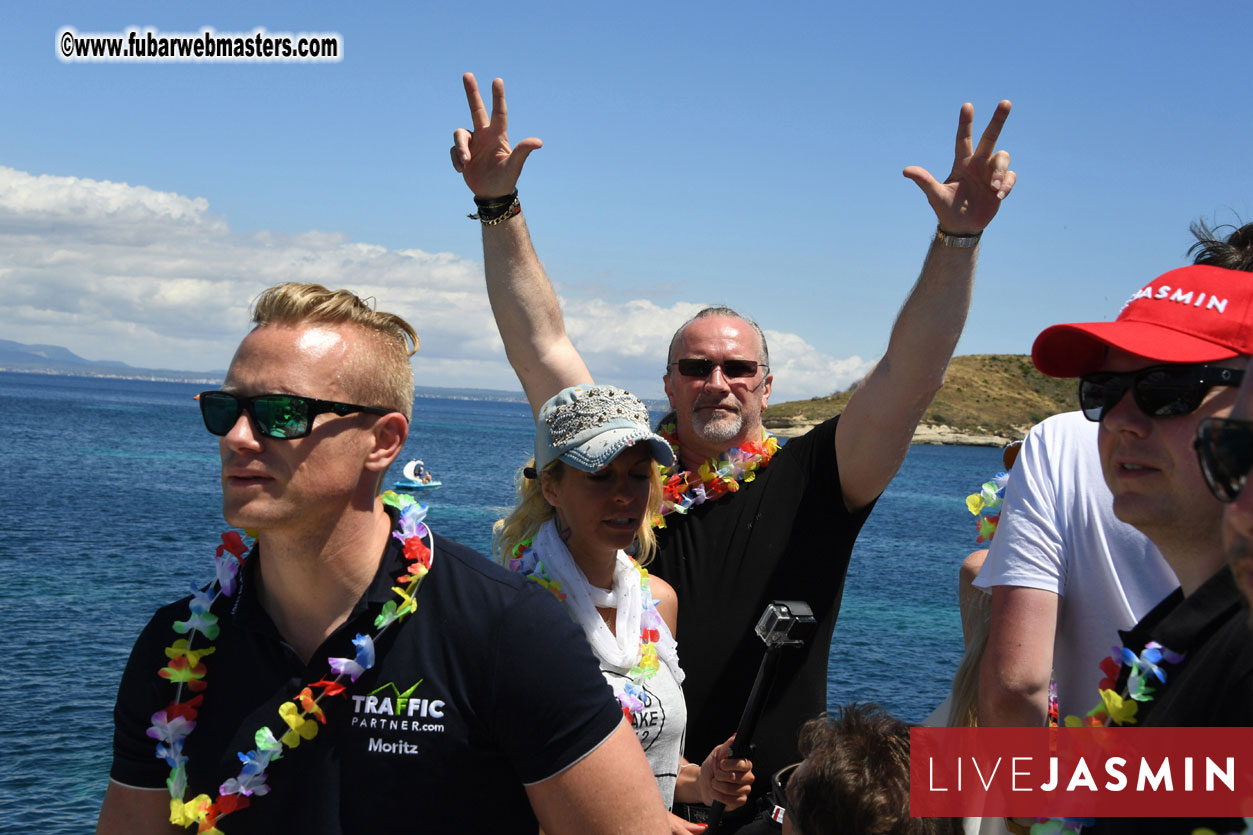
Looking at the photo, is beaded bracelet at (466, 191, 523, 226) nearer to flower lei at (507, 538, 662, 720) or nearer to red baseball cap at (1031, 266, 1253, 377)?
flower lei at (507, 538, 662, 720)

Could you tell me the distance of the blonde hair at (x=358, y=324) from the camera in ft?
8.57

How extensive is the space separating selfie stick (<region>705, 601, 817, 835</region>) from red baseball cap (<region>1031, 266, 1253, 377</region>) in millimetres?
1270

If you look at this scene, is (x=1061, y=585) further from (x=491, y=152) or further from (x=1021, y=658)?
(x=491, y=152)

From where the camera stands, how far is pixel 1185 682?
1.70 metres

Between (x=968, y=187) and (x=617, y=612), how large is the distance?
1792 millimetres

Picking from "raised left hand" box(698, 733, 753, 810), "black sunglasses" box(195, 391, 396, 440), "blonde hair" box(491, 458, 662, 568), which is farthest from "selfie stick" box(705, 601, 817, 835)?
"black sunglasses" box(195, 391, 396, 440)

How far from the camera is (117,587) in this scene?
Result: 2105cm

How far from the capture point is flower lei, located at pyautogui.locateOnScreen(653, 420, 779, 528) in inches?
156

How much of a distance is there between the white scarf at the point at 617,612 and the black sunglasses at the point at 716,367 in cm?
100

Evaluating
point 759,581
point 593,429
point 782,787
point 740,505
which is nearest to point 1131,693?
point 782,787

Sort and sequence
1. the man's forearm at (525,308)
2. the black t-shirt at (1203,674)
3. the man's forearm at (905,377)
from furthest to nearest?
the man's forearm at (525,308) → the man's forearm at (905,377) → the black t-shirt at (1203,674)

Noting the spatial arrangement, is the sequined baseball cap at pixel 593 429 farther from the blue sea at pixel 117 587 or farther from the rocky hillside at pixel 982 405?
the rocky hillside at pixel 982 405

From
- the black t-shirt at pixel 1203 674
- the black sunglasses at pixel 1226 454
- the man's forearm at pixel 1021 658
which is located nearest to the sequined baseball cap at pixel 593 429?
the man's forearm at pixel 1021 658

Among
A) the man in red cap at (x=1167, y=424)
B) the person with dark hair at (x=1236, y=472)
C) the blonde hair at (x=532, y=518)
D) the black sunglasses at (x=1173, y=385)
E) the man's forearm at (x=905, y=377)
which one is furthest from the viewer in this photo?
the blonde hair at (x=532, y=518)
